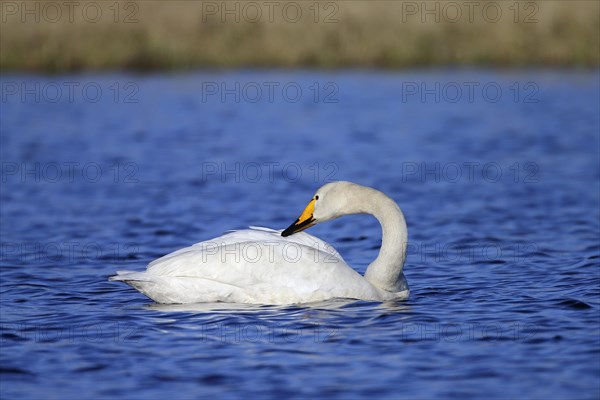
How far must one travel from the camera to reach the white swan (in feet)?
26.7

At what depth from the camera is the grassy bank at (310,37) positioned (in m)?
Result: 26.7

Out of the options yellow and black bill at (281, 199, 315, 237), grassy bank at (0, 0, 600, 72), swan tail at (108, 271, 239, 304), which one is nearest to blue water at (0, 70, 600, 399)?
swan tail at (108, 271, 239, 304)

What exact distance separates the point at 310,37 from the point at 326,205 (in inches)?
777

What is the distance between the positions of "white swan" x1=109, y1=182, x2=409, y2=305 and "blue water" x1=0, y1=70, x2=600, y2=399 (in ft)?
0.53

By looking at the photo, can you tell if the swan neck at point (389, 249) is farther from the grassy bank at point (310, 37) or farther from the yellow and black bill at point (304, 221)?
the grassy bank at point (310, 37)

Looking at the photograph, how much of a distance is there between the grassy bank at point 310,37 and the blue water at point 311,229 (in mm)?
576

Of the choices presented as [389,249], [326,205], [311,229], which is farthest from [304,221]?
[311,229]

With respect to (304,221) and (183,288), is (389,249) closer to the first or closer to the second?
(304,221)

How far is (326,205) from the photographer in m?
8.41

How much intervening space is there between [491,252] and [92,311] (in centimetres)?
418

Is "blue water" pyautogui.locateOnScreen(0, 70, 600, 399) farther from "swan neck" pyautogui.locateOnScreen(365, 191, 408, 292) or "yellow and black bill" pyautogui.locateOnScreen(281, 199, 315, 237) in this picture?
"yellow and black bill" pyautogui.locateOnScreen(281, 199, 315, 237)

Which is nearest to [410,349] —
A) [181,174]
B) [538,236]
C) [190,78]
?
[538,236]

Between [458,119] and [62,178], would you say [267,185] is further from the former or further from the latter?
[458,119]

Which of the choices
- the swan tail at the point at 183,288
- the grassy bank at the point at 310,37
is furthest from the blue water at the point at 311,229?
the grassy bank at the point at 310,37
